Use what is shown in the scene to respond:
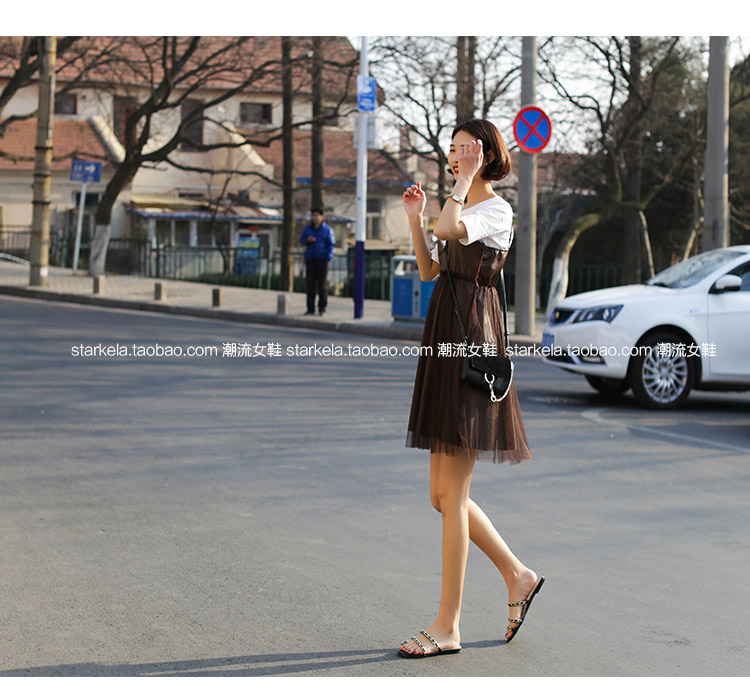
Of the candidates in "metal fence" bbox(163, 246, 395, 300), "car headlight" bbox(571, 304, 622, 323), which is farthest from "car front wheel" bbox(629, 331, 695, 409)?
"metal fence" bbox(163, 246, 395, 300)

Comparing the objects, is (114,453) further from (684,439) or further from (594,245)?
(594,245)

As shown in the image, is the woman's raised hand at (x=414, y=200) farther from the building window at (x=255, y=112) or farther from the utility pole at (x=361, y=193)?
the building window at (x=255, y=112)

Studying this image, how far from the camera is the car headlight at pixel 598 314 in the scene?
10906 mm

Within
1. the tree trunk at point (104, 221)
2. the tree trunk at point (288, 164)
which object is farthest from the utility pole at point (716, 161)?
the tree trunk at point (104, 221)

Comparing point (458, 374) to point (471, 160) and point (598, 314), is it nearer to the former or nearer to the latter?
point (471, 160)

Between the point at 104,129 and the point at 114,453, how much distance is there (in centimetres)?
4348

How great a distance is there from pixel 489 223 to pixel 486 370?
1.83 ft

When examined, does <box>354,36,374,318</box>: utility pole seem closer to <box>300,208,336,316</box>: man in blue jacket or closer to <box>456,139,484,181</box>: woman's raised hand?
<box>300,208,336,316</box>: man in blue jacket

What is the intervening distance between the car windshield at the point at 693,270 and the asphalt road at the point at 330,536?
4.43ft

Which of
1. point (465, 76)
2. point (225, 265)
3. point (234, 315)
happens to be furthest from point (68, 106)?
point (234, 315)

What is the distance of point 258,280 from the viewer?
31.2 meters

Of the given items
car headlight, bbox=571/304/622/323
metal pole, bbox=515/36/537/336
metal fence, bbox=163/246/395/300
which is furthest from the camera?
metal fence, bbox=163/246/395/300

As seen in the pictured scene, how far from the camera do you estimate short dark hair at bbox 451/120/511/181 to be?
409cm

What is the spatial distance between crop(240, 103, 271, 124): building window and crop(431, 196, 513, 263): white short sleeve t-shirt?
47134 mm
